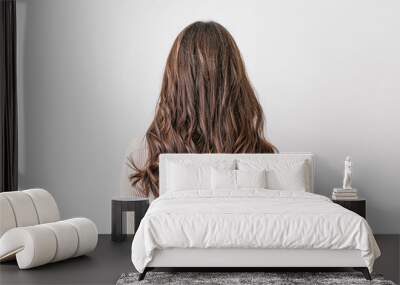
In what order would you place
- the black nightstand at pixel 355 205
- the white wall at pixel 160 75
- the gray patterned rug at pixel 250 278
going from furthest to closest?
the white wall at pixel 160 75, the black nightstand at pixel 355 205, the gray patterned rug at pixel 250 278

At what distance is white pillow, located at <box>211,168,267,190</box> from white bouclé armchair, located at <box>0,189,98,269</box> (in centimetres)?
123

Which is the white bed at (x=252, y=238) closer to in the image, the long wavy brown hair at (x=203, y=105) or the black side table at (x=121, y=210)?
the black side table at (x=121, y=210)

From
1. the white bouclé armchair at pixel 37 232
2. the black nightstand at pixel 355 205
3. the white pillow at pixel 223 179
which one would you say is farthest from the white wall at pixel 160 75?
the white bouclé armchair at pixel 37 232

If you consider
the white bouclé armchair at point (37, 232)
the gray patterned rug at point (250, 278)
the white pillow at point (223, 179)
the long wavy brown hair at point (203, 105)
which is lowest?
the gray patterned rug at point (250, 278)

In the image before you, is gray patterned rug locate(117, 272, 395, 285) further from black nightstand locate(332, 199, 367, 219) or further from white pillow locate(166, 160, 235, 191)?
black nightstand locate(332, 199, 367, 219)

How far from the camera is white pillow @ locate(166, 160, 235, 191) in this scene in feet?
20.9

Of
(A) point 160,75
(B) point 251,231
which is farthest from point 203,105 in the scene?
(B) point 251,231

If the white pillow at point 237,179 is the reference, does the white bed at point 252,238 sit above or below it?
below

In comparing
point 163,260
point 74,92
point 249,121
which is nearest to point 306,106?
point 249,121

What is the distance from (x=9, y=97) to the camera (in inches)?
273

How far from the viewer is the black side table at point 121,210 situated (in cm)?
663

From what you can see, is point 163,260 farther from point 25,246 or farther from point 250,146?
point 250,146

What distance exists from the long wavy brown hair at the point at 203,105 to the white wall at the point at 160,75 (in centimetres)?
12

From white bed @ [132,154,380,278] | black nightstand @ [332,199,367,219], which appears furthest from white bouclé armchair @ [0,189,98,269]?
black nightstand @ [332,199,367,219]
